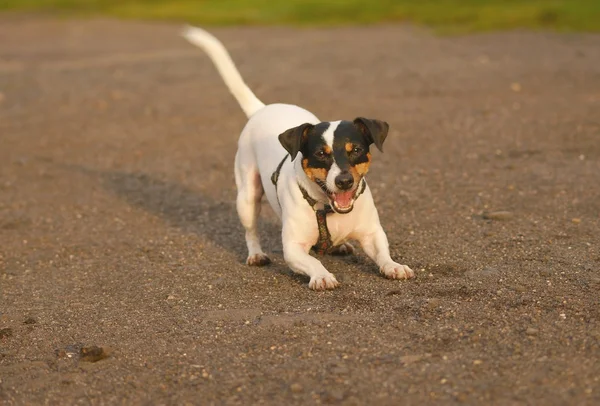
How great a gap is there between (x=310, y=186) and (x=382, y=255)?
65cm

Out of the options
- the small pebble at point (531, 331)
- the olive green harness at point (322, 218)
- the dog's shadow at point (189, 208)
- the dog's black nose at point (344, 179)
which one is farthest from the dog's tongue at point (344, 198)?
the small pebble at point (531, 331)

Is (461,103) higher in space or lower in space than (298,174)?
lower

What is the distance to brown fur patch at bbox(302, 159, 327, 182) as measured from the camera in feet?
20.8

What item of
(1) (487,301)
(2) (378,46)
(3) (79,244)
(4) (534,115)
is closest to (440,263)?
(1) (487,301)

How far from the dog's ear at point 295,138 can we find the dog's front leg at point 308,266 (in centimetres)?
65

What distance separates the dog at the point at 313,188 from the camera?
6.36m

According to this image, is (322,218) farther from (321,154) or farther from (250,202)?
(250,202)

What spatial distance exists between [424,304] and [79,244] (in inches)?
138

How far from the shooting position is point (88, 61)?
2192 centimetres

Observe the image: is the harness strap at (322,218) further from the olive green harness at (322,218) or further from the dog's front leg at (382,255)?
the dog's front leg at (382,255)

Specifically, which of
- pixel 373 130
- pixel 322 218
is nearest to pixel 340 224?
pixel 322 218

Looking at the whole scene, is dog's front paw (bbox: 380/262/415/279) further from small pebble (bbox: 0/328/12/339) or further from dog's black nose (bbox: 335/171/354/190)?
small pebble (bbox: 0/328/12/339)

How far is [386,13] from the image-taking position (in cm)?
2712

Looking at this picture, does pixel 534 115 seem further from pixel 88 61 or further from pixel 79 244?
pixel 88 61
